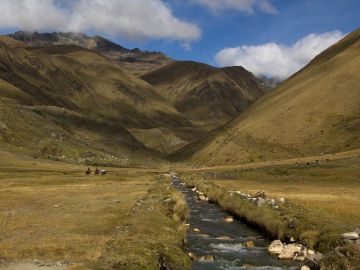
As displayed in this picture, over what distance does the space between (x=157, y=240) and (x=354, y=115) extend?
159 m

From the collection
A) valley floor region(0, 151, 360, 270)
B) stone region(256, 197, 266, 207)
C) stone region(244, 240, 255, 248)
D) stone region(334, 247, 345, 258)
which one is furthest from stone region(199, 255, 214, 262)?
stone region(256, 197, 266, 207)

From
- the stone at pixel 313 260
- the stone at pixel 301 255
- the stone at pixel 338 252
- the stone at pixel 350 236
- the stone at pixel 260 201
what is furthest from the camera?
the stone at pixel 260 201

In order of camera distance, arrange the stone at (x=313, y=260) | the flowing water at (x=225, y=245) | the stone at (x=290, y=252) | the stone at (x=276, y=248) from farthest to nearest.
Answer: the stone at (x=276, y=248) < the stone at (x=290, y=252) < the flowing water at (x=225, y=245) < the stone at (x=313, y=260)

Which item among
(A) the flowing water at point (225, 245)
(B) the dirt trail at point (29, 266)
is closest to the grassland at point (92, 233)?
(B) the dirt trail at point (29, 266)

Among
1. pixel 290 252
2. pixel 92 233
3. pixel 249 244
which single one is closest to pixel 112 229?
pixel 92 233

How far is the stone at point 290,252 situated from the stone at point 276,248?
0.69 metres

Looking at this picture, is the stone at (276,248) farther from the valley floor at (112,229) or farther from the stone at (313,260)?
the stone at (313,260)

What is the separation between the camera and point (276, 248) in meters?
36.4

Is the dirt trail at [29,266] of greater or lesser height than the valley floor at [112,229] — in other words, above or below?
below

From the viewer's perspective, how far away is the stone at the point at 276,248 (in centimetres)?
3616

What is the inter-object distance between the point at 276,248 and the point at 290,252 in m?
1.74

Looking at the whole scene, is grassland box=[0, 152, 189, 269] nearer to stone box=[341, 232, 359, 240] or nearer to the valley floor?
the valley floor

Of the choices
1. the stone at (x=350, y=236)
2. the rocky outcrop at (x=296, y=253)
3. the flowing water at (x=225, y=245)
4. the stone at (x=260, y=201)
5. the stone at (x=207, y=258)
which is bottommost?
the stone at (x=207, y=258)

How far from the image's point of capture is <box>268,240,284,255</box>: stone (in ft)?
119
